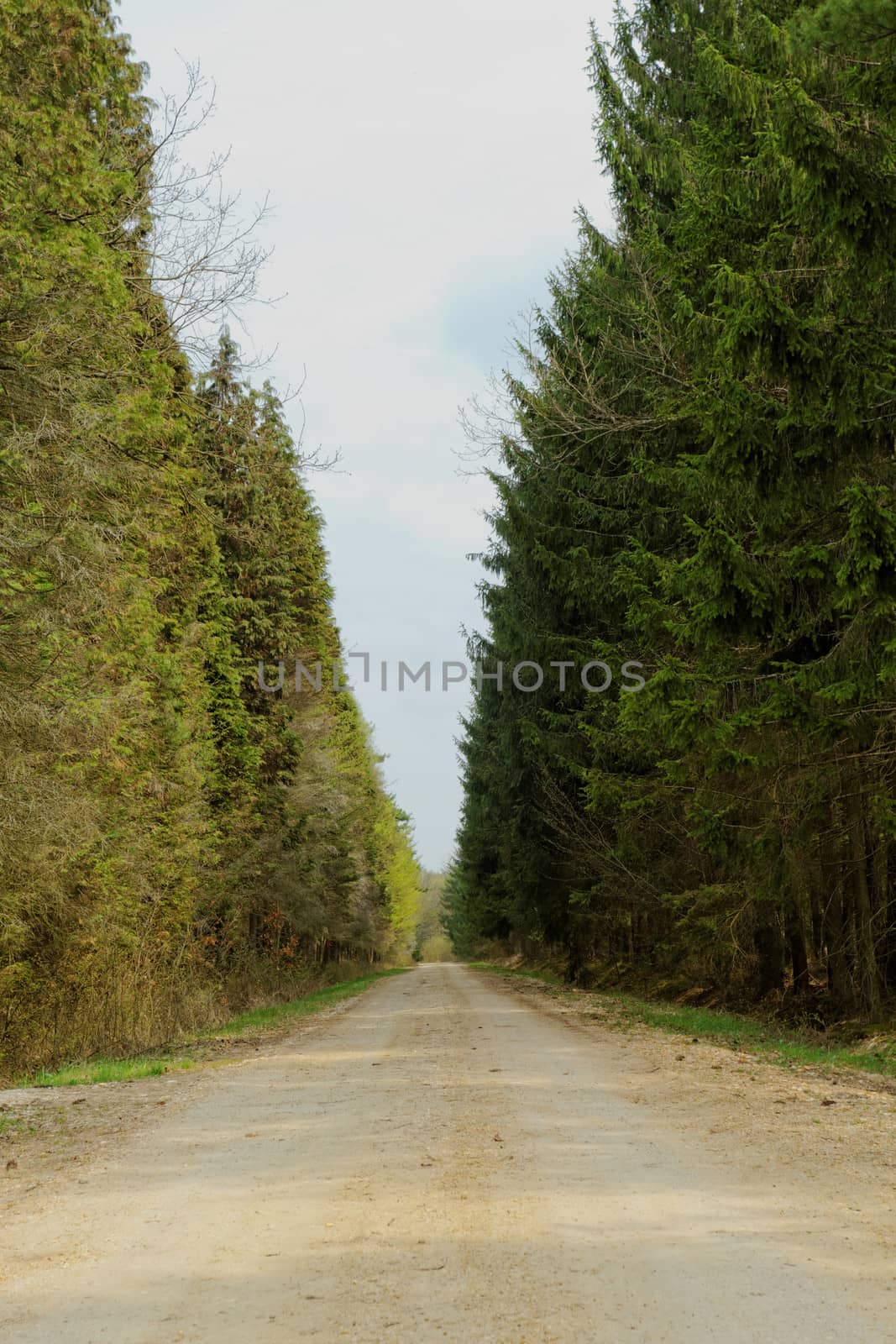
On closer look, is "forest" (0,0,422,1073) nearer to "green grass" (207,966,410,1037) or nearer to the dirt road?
"green grass" (207,966,410,1037)

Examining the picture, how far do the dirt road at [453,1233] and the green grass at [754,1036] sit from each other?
12.9 ft

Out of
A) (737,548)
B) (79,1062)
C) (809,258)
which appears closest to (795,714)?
(737,548)

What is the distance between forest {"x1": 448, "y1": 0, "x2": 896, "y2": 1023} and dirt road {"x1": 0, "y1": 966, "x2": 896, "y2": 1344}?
4.82 m

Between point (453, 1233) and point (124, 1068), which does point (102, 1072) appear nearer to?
point (124, 1068)

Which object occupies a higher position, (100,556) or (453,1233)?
(100,556)

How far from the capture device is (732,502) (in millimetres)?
11273

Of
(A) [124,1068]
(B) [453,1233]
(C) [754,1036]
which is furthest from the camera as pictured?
(C) [754,1036]

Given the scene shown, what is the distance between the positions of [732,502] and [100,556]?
6.74m

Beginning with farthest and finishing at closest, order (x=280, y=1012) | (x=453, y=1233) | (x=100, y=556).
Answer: (x=280, y=1012) → (x=100, y=556) → (x=453, y=1233)

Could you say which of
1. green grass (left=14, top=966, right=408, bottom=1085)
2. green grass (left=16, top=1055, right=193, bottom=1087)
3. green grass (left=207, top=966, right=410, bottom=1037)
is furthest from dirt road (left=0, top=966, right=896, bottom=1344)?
green grass (left=207, top=966, right=410, bottom=1037)

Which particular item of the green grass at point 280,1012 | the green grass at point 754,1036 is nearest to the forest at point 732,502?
the green grass at point 754,1036

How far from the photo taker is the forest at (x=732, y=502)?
Result: 8.38m

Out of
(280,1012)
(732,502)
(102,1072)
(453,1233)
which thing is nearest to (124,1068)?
(102,1072)

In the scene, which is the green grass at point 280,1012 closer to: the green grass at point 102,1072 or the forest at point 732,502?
the green grass at point 102,1072
